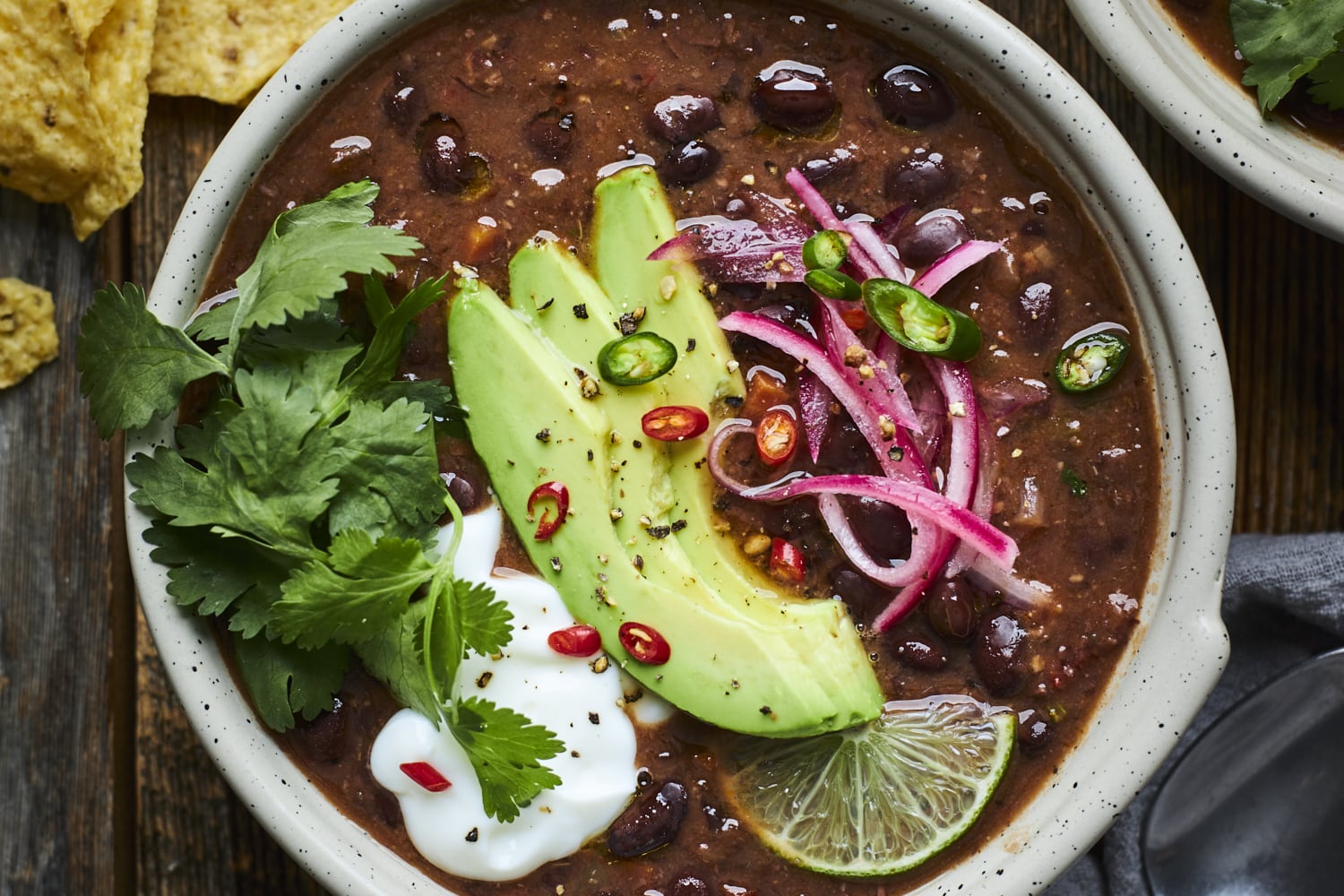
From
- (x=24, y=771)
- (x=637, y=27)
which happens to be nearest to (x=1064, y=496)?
(x=637, y=27)

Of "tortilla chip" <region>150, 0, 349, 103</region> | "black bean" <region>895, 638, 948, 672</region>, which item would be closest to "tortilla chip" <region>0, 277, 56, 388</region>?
"tortilla chip" <region>150, 0, 349, 103</region>

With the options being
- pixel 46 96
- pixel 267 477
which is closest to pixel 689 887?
pixel 267 477

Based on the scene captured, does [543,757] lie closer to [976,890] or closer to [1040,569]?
[976,890]

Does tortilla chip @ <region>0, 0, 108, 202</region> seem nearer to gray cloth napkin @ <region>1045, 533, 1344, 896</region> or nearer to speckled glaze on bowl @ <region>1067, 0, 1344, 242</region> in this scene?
speckled glaze on bowl @ <region>1067, 0, 1344, 242</region>

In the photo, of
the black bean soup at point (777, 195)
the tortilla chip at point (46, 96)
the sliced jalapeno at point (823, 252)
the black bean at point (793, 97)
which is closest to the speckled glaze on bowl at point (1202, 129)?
the black bean soup at point (777, 195)

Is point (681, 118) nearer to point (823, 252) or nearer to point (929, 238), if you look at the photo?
point (823, 252)
